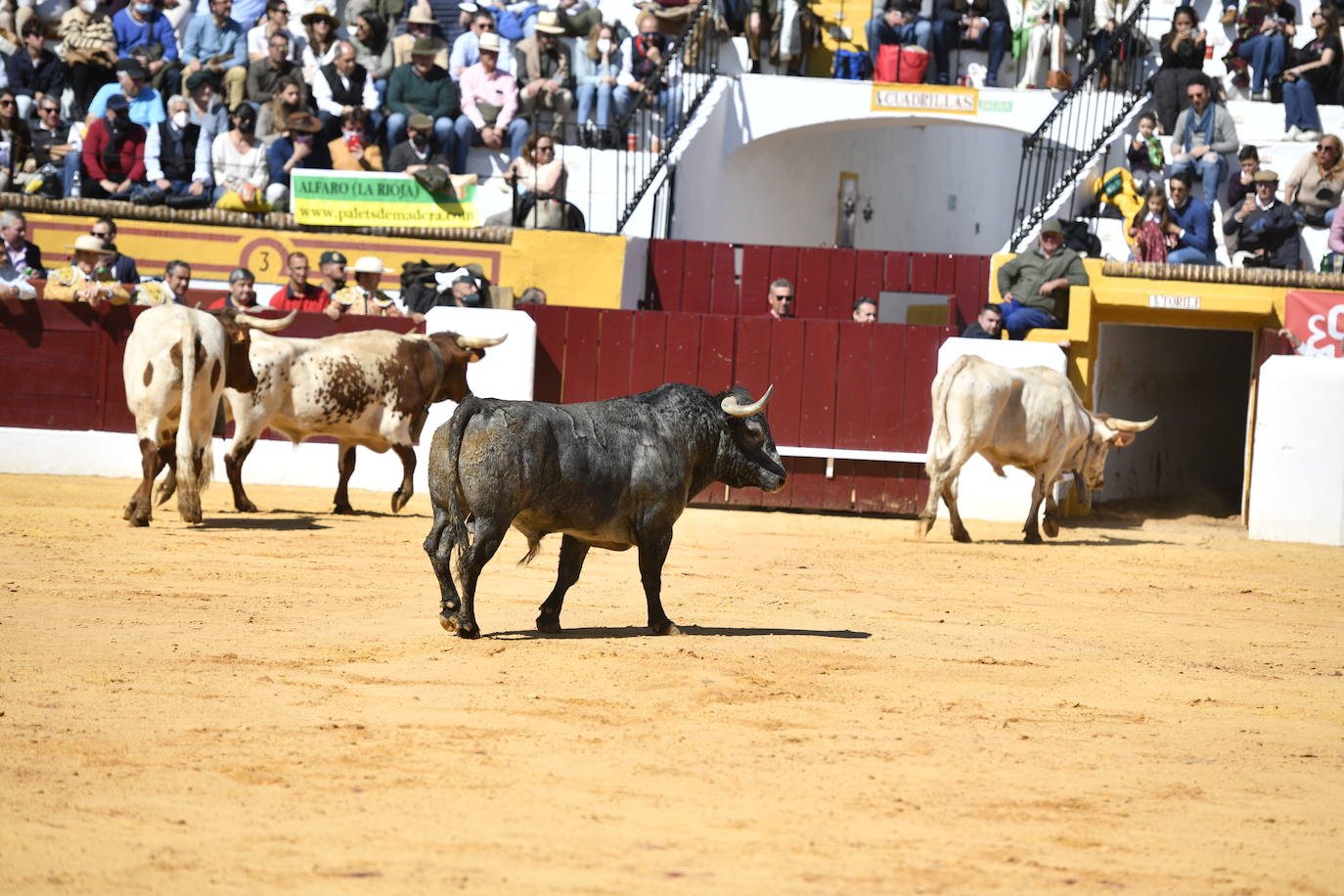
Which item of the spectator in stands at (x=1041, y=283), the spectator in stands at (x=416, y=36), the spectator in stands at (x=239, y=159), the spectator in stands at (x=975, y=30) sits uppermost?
the spectator in stands at (x=975, y=30)

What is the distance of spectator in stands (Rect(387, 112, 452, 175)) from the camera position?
59.0ft

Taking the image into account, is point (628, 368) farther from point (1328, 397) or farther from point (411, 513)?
point (1328, 397)

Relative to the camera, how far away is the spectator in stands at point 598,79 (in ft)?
63.7

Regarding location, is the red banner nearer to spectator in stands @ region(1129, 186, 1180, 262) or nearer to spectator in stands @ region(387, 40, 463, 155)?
spectator in stands @ region(1129, 186, 1180, 262)

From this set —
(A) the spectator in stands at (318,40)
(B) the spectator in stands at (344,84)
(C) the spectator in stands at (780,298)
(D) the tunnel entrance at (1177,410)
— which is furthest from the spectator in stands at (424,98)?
(D) the tunnel entrance at (1177,410)

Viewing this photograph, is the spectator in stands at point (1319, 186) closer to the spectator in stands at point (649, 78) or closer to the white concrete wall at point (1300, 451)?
the white concrete wall at point (1300, 451)

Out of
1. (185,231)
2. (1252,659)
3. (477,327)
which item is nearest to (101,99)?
(185,231)

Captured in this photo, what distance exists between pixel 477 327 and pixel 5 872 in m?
11.3

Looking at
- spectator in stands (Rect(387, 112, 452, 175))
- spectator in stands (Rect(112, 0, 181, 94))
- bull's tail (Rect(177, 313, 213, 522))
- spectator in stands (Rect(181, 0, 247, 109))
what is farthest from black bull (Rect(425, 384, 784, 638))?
spectator in stands (Rect(112, 0, 181, 94))

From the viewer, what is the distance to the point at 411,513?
44.5 feet

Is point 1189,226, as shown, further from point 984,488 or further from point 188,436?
point 188,436

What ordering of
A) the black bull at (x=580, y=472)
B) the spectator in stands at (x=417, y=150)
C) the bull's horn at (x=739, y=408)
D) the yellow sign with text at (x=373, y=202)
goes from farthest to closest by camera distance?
1. the spectator in stands at (x=417, y=150)
2. the yellow sign with text at (x=373, y=202)
3. the bull's horn at (x=739, y=408)
4. the black bull at (x=580, y=472)

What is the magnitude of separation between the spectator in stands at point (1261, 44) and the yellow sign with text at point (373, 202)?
349 inches

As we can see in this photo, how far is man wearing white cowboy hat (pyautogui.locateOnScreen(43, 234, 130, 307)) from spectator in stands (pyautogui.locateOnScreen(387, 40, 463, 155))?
399 centimetres
